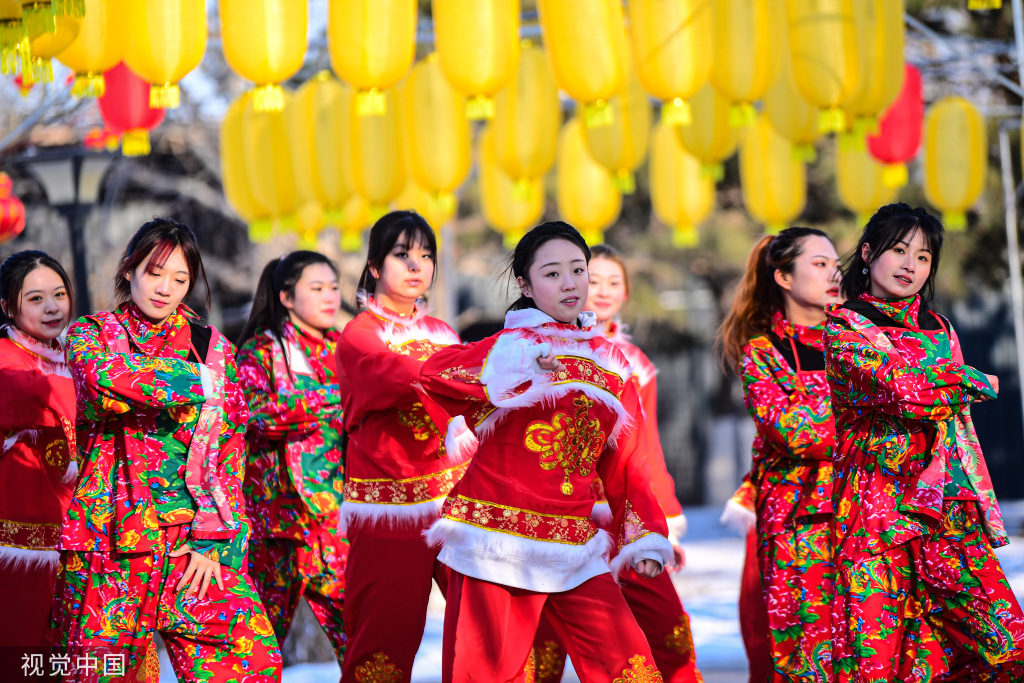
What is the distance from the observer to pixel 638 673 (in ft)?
10.5

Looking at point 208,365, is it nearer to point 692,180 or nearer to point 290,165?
point 290,165

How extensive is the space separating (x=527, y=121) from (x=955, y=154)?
2.77m

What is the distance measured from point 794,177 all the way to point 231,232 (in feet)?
23.5

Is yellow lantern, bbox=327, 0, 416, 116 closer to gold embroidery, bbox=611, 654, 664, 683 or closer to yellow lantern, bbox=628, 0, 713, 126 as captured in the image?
yellow lantern, bbox=628, 0, 713, 126

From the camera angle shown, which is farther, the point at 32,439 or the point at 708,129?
the point at 708,129

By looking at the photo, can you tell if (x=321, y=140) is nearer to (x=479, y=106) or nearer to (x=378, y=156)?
(x=378, y=156)

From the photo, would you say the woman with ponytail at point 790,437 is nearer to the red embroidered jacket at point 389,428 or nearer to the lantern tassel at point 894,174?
the red embroidered jacket at point 389,428

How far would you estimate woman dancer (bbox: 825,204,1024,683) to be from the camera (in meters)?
3.51

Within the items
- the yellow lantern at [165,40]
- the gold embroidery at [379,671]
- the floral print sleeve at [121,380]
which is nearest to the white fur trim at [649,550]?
the gold embroidery at [379,671]

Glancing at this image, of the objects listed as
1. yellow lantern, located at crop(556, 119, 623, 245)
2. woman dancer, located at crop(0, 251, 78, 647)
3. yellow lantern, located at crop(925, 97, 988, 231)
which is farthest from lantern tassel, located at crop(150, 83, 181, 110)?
yellow lantern, located at crop(925, 97, 988, 231)

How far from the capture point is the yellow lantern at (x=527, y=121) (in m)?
7.17

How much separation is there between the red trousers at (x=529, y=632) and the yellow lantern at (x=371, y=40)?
3.00m

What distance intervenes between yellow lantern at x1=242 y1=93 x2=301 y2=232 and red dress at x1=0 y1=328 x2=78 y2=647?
3105 mm

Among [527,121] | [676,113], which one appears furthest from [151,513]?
[527,121]
